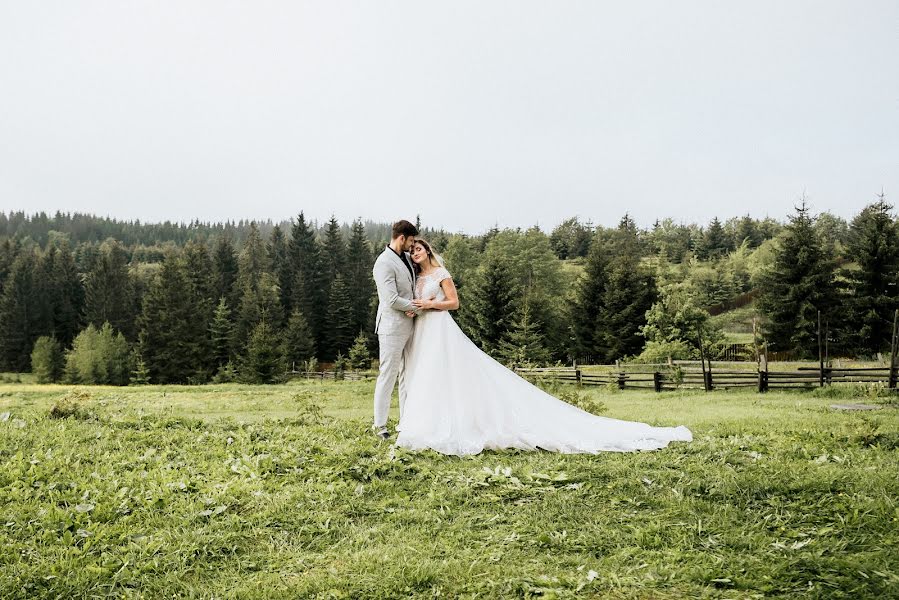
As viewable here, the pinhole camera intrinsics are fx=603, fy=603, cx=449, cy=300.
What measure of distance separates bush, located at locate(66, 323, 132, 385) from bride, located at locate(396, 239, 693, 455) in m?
57.9

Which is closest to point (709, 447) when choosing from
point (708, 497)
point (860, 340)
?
point (708, 497)

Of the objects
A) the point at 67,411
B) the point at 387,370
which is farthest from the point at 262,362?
the point at 387,370

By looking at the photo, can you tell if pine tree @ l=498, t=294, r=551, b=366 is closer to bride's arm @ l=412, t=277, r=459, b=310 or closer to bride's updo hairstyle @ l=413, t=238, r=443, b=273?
bride's updo hairstyle @ l=413, t=238, r=443, b=273

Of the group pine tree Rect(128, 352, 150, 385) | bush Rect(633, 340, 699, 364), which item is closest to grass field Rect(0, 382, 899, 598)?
bush Rect(633, 340, 699, 364)

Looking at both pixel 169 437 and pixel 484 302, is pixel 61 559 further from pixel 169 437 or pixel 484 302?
pixel 484 302

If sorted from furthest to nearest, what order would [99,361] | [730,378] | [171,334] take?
1. [99,361]
2. [171,334]
3. [730,378]

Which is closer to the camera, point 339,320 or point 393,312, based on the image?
point 393,312

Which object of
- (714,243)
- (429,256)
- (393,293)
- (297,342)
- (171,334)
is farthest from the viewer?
(714,243)

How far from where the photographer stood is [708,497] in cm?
482

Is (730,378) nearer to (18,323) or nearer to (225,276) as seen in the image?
(225,276)

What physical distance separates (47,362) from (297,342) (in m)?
26.3

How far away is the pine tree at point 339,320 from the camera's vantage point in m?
68.3

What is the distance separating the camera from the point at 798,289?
3869cm

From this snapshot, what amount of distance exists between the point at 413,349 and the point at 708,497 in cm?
384
